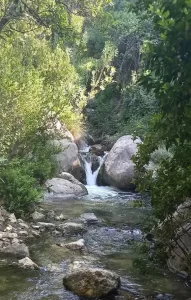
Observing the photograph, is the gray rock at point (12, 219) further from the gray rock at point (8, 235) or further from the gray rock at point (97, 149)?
the gray rock at point (97, 149)

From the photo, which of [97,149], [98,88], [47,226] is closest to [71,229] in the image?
[47,226]

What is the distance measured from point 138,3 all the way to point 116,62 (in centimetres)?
2926

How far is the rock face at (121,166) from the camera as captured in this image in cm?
2073

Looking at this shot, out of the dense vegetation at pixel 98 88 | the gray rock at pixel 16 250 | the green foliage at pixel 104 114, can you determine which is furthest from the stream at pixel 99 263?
the green foliage at pixel 104 114

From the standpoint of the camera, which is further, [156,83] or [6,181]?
[6,181]

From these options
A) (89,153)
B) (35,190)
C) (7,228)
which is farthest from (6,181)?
(89,153)

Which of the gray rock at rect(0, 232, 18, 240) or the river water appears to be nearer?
the river water

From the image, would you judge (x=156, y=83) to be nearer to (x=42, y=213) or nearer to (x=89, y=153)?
(x=42, y=213)

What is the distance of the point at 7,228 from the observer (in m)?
10.1

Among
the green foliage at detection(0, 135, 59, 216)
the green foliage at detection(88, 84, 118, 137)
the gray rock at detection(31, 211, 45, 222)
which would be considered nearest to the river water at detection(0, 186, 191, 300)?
the gray rock at detection(31, 211, 45, 222)

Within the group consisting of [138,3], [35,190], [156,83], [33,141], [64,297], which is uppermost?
[138,3]

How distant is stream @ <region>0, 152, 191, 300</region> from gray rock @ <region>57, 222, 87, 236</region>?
0.86 ft

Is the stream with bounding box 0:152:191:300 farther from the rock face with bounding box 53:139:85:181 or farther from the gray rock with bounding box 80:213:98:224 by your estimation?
the rock face with bounding box 53:139:85:181

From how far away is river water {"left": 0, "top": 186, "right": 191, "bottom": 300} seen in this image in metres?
6.87
